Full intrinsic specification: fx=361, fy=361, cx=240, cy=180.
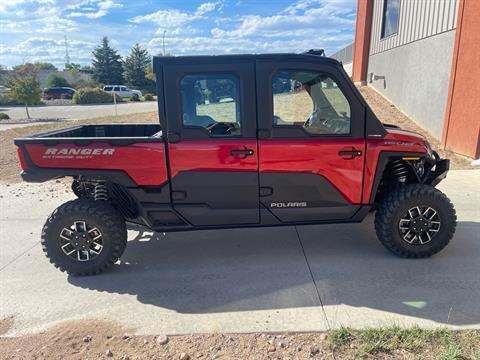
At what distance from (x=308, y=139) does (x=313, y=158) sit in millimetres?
191

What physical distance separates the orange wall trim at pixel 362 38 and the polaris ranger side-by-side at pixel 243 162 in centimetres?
1400

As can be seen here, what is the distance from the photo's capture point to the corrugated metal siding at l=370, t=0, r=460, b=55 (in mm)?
8977

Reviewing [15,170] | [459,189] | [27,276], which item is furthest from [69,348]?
[15,170]

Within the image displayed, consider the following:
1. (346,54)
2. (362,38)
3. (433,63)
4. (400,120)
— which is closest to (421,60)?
(433,63)

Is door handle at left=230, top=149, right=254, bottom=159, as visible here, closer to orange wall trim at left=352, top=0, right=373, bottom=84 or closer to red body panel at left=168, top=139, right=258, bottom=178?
red body panel at left=168, top=139, right=258, bottom=178

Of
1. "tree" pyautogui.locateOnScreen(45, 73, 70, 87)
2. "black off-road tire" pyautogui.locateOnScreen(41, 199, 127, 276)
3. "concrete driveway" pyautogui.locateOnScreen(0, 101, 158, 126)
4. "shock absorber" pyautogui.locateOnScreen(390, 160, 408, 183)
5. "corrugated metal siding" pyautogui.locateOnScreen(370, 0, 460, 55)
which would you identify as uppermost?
"corrugated metal siding" pyautogui.locateOnScreen(370, 0, 460, 55)

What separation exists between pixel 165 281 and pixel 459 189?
17.2ft

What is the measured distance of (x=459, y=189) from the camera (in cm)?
Answer: 616

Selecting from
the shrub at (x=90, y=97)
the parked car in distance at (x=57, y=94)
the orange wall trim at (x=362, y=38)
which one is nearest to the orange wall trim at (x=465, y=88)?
the orange wall trim at (x=362, y=38)

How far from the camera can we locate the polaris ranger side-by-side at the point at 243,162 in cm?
342

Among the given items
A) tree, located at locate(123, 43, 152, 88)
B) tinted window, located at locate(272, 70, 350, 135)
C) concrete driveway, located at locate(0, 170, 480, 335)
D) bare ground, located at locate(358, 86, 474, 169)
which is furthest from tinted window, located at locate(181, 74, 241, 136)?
tree, located at locate(123, 43, 152, 88)

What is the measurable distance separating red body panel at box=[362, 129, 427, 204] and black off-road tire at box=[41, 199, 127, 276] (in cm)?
250

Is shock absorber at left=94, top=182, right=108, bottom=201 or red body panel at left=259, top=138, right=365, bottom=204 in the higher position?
red body panel at left=259, top=138, right=365, bottom=204

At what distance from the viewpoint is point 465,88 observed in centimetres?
798
